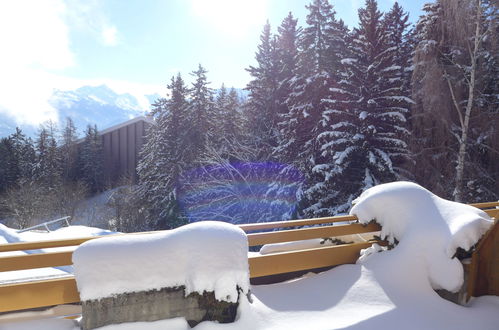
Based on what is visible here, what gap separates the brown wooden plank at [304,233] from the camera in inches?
135

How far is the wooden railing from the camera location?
244 centimetres

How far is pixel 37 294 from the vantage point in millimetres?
2479

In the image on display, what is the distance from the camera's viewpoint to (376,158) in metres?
13.1

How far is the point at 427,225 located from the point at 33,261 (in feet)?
11.8

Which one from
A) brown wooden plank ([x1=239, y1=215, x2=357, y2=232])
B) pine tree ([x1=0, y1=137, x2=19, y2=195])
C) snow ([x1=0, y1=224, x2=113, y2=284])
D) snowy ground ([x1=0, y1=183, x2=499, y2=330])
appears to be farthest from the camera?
pine tree ([x1=0, y1=137, x2=19, y2=195])

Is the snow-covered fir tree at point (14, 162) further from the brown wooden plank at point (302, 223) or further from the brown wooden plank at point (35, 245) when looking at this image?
the brown wooden plank at point (302, 223)

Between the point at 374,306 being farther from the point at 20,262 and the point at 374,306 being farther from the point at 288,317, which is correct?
the point at 20,262

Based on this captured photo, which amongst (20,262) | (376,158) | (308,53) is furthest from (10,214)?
(20,262)

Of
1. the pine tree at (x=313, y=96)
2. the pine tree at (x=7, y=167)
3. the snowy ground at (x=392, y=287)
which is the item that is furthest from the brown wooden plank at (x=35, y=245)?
the pine tree at (x=7, y=167)

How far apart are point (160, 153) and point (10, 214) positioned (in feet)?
37.8

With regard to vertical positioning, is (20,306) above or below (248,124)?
below

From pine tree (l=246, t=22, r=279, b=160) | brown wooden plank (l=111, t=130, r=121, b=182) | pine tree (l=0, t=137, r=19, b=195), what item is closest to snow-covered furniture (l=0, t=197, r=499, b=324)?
pine tree (l=246, t=22, r=279, b=160)

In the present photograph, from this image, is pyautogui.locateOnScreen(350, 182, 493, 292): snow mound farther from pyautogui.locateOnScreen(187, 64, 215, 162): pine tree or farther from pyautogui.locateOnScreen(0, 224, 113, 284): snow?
pyautogui.locateOnScreen(187, 64, 215, 162): pine tree

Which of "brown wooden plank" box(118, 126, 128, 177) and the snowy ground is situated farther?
"brown wooden plank" box(118, 126, 128, 177)
